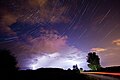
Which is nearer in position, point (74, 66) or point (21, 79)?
point (21, 79)

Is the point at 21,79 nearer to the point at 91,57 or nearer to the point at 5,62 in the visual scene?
the point at 5,62

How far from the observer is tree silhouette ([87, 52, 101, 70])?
88250 mm

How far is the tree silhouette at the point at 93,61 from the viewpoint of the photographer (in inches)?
3474

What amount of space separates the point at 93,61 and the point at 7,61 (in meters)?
66.5

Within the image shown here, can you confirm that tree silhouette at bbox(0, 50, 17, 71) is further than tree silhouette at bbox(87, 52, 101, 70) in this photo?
No

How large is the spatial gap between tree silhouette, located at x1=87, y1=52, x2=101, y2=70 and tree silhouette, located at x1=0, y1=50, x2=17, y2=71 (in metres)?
64.5

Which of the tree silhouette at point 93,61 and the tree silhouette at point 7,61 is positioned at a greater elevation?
the tree silhouette at point 93,61

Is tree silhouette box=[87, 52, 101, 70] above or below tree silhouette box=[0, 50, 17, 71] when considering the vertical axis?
above

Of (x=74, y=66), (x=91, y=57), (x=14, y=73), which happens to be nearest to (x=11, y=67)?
(x=14, y=73)

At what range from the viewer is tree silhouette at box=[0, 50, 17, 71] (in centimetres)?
2744

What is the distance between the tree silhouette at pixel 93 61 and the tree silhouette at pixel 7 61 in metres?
64.5

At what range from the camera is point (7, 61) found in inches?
1135

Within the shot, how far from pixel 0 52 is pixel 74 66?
277 feet

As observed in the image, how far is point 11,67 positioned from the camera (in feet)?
93.4
